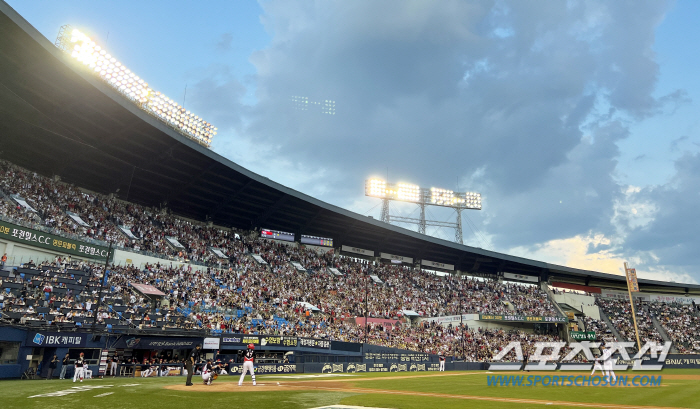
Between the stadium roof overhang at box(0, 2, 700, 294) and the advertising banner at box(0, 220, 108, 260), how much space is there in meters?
9.52

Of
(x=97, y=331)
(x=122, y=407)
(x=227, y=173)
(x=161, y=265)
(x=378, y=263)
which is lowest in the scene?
(x=122, y=407)

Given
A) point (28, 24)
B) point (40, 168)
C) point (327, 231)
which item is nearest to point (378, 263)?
point (327, 231)

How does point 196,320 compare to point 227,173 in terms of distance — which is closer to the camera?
point 196,320

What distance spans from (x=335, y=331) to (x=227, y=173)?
19.8 meters

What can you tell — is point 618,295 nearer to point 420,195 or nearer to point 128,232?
point 420,195

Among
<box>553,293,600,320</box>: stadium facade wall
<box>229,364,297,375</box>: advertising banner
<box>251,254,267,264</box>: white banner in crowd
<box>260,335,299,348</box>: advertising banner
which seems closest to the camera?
<box>229,364,297,375</box>: advertising banner

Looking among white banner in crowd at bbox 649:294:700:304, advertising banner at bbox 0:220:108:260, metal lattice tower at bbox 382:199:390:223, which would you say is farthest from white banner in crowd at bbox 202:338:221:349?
white banner in crowd at bbox 649:294:700:304

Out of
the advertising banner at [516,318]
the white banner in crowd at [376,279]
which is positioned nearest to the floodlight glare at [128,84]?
the white banner in crowd at [376,279]

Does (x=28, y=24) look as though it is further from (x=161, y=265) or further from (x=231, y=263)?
(x=231, y=263)

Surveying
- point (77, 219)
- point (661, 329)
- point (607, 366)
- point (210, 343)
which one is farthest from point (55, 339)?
point (661, 329)

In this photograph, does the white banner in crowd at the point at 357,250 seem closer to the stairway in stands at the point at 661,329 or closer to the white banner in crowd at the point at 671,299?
the stairway in stands at the point at 661,329

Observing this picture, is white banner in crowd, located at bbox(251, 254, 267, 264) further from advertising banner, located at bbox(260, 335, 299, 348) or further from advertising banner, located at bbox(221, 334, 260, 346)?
advertising banner, located at bbox(221, 334, 260, 346)

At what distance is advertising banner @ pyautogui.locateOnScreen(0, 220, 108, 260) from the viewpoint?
31516mm

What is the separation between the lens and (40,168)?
42031 millimetres
